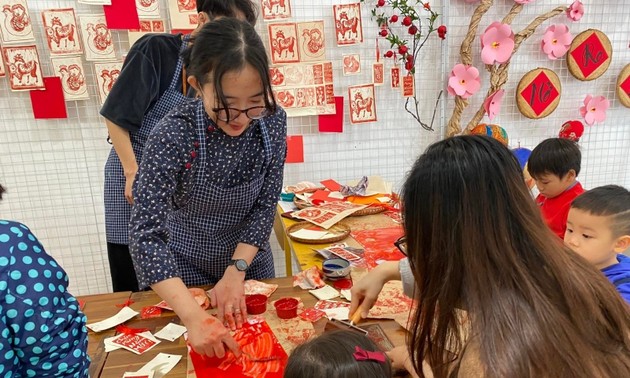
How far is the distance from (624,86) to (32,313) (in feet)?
12.1

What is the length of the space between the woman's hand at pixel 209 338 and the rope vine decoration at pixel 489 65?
227 centimetres

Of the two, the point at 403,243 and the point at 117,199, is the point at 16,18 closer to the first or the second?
the point at 117,199

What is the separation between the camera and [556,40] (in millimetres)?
2986

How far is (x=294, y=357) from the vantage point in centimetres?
93

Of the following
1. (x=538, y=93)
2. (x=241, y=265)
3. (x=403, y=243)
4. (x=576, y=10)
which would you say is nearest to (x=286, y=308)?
(x=241, y=265)

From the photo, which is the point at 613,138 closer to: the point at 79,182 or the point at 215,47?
the point at 215,47

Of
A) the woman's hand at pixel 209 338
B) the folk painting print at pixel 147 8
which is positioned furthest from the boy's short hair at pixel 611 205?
the folk painting print at pixel 147 8

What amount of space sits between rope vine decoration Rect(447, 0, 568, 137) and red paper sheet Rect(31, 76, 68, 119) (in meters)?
2.37

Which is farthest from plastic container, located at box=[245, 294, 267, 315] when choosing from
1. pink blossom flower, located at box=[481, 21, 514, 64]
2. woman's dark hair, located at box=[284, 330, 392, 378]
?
pink blossom flower, located at box=[481, 21, 514, 64]

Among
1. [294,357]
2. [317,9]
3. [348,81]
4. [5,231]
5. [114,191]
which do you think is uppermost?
[317,9]

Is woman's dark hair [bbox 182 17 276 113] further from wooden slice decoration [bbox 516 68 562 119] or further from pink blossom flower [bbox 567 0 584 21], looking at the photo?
pink blossom flower [bbox 567 0 584 21]

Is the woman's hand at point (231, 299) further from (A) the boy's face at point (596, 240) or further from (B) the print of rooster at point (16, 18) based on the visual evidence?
(B) the print of rooster at point (16, 18)

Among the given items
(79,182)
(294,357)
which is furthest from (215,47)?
(79,182)

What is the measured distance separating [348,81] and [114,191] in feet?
5.34
